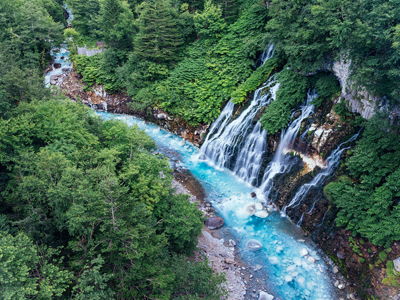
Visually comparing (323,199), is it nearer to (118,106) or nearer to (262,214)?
(262,214)

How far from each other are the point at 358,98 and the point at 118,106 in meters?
23.0

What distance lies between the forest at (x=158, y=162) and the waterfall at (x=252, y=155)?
1059mm

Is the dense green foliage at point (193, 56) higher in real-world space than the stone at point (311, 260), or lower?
higher

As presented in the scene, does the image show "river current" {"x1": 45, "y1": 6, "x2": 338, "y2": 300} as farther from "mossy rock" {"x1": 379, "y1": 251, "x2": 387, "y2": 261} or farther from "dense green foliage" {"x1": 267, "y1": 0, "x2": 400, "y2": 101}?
"dense green foliage" {"x1": 267, "y1": 0, "x2": 400, "y2": 101}

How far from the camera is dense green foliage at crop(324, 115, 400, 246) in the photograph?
12.2m

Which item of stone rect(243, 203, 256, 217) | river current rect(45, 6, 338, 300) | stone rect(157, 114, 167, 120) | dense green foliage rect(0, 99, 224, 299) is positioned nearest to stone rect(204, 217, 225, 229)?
river current rect(45, 6, 338, 300)

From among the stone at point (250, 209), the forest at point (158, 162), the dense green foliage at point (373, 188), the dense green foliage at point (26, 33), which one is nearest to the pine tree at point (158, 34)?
the forest at point (158, 162)

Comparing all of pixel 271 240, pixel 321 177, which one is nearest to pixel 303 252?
pixel 271 240

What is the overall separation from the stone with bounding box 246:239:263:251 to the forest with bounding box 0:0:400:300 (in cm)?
322

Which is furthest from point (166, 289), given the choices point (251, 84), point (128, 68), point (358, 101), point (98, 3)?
point (98, 3)

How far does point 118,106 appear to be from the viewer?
29.1m

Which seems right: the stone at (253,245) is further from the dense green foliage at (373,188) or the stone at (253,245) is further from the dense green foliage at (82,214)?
the dense green foliage at (373,188)

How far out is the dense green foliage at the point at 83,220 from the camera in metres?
8.04

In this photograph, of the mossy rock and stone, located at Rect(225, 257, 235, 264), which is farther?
stone, located at Rect(225, 257, 235, 264)
